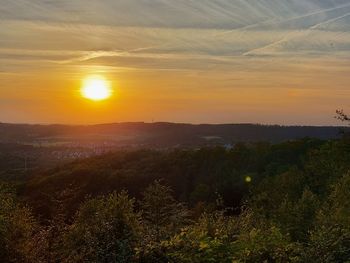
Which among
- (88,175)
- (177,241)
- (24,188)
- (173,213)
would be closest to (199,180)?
Result: (88,175)

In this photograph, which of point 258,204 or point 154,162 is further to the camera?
point 154,162

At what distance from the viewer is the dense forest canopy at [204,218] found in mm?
18672

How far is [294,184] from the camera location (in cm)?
7619

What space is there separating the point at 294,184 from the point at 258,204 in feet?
21.7

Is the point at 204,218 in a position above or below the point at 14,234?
above

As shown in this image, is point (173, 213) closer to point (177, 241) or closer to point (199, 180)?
point (177, 241)

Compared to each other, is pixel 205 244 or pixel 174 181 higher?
pixel 205 244

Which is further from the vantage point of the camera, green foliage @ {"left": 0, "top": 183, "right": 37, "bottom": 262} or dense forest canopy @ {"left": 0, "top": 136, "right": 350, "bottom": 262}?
green foliage @ {"left": 0, "top": 183, "right": 37, "bottom": 262}

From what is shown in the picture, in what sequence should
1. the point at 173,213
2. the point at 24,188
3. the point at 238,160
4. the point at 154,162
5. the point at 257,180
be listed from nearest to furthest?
the point at 173,213 → the point at 257,180 → the point at 24,188 → the point at 238,160 → the point at 154,162

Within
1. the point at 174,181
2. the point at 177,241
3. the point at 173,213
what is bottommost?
the point at 174,181

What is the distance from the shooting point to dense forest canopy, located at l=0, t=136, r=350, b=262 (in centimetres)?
1867

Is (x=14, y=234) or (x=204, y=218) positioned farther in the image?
(x=204, y=218)

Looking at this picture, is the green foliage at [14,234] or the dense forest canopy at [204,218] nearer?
the dense forest canopy at [204,218]

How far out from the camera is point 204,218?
119 ft
